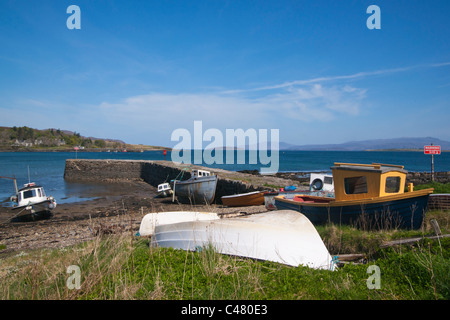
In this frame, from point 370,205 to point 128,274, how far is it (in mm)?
6903

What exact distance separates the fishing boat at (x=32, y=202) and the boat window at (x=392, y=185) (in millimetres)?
17508

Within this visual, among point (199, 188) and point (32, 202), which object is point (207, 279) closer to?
point (32, 202)

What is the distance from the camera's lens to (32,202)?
55.8 ft

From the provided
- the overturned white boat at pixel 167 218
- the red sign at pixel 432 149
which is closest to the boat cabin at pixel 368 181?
the overturned white boat at pixel 167 218

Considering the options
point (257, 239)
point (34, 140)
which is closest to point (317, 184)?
point (257, 239)

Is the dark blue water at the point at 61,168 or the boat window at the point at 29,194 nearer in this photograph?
the boat window at the point at 29,194

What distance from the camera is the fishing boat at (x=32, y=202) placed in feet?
54.9

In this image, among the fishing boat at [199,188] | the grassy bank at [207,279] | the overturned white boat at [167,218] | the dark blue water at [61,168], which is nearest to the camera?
the grassy bank at [207,279]

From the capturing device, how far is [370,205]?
838 cm

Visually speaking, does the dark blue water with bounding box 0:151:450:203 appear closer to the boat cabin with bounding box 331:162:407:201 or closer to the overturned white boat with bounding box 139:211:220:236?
the overturned white boat with bounding box 139:211:220:236

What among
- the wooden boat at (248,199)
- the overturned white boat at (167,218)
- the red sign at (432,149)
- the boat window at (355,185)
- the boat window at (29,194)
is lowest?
the wooden boat at (248,199)

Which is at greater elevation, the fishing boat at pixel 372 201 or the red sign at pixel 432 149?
the red sign at pixel 432 149

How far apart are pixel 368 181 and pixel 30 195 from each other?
18.6 meters

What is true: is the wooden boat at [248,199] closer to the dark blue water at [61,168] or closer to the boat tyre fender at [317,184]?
the boat tyre fender at [317,184]
